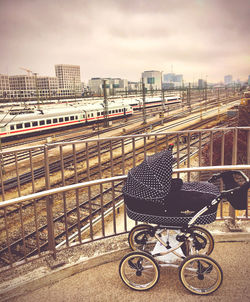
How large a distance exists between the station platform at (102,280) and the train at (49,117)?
67.5ft

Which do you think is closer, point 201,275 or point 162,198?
point 162,198

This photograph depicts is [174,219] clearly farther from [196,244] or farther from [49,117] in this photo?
[49,117]

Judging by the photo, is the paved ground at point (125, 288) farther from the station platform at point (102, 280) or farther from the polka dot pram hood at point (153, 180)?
the polka dot pram hood at point (153, 180)

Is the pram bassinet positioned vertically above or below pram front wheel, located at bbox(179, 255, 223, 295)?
above

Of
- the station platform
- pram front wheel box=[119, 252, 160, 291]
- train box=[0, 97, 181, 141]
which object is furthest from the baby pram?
train box=[0, 97, 181, 141]

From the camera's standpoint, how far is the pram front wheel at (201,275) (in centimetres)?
259

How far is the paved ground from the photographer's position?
8.62 ft

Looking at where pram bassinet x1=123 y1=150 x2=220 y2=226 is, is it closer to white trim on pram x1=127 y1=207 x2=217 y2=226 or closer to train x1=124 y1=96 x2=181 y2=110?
white trim on pram x1=127 y1=207 x2=217 y2=226

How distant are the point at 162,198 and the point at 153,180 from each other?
180 millimetres

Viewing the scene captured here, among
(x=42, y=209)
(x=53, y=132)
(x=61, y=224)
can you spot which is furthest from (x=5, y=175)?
(x=53, y=132)

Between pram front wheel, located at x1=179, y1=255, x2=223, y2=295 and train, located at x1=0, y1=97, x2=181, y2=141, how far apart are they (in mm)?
21396

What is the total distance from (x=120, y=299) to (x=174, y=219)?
2.94 ft

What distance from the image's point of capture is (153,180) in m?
2.57

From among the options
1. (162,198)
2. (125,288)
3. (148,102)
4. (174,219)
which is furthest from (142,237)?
(148,102)
